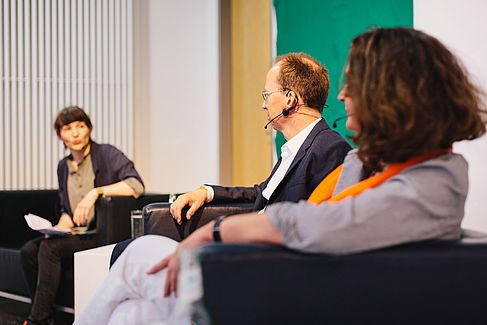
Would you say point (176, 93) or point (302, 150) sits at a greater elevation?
point (176, 93)

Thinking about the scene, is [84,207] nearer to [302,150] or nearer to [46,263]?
[46,263]

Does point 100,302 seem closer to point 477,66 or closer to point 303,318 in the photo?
point 303,318

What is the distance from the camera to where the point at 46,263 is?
299 centimetres

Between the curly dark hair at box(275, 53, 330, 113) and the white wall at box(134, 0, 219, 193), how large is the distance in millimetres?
3040

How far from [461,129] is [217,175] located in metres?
4.18

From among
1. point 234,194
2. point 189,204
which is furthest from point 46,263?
point 234,194

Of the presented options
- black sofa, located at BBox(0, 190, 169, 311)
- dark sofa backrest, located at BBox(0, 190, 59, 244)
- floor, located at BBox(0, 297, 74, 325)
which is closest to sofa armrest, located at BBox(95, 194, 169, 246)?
black sofa, located at BBox(0, 190, 169, 311)

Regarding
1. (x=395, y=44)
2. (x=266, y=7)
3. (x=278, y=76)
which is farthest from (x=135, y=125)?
(x=395, y=44)

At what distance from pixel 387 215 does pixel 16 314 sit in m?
2.97

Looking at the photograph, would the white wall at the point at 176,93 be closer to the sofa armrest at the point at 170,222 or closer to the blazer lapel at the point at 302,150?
the sofa armrest at the point at 170,222

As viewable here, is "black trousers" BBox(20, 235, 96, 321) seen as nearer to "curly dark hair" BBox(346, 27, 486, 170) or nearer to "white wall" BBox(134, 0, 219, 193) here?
"white wall" BBox(134, 0, 219, 193)

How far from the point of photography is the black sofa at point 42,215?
3.04 meters

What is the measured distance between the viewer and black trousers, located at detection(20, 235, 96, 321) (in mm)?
2926

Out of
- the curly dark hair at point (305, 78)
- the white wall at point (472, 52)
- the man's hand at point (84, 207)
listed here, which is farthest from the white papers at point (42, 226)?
the white wall at point (472, 52)
